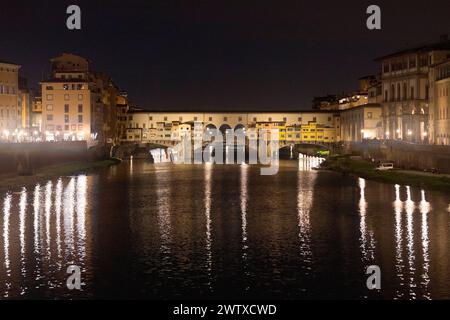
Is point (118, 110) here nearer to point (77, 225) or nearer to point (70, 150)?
point (70, 150)

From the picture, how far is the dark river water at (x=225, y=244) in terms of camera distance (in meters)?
17.0

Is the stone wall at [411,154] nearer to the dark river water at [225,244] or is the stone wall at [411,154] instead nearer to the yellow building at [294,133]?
the dark river water at [225,244]

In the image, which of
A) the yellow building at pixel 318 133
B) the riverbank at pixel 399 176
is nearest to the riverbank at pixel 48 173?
the riverbank at pixel 399 176

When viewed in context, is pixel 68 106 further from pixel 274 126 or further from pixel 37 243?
pixel 37 243

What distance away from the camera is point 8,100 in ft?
253

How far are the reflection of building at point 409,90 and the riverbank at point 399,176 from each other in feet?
37.9

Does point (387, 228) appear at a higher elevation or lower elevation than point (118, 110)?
lower

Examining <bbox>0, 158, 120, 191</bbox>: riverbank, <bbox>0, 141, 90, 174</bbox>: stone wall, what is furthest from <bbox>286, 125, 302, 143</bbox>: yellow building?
<bbox>0, 141, 90, 174</bbox>: stone wall

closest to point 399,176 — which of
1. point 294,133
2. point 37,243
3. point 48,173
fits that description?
point 48,173

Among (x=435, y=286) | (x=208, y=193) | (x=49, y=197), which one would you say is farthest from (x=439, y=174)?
(x=435, y=286)

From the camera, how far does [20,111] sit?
8781 centimetres

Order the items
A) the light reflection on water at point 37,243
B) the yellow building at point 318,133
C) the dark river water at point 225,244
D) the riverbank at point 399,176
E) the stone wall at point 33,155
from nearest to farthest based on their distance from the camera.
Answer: the dark river water at point 225,244 → the light reflection on water at point 37,243 → the riverbank at point 399,176 → the stone wall at point 33,155 → the yellow building at point 318,133

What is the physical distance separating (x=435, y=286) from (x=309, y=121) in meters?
94.3
